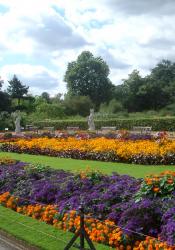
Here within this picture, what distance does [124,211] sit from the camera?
20.2 feet

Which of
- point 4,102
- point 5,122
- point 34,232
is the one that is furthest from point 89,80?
point 34,232

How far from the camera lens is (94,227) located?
6195 millimetres

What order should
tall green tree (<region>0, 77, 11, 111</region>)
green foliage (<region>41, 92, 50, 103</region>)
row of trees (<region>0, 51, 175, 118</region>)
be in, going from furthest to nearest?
green foliage (<region>41, 92, 50, 103</region>)
row of trees (<region>0, 51, 175, 118</region>)
tall green tree (<region>0, 77, 11, 111</region>)

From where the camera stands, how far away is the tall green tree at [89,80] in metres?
71.4

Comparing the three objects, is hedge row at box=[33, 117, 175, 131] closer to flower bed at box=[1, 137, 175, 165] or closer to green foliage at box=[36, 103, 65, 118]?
green foliage at box=[36, 103, 65, 118]

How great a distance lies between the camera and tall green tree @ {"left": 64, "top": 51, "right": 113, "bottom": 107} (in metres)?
71.4

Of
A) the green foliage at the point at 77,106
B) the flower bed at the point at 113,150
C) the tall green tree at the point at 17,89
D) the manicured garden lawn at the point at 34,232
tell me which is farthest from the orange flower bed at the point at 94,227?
the tall green tree at the point at 17,89

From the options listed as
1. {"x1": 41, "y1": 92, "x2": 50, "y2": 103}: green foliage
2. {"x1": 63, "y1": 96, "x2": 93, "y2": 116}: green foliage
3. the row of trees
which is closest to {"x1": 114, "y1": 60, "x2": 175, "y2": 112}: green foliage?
the row of trees

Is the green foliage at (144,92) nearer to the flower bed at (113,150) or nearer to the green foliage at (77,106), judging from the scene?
the green foliage at (77,106)

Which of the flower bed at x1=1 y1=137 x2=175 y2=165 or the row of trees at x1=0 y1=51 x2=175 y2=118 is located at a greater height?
the row of trees at x1=0 y1=51 x2=175 y2=118

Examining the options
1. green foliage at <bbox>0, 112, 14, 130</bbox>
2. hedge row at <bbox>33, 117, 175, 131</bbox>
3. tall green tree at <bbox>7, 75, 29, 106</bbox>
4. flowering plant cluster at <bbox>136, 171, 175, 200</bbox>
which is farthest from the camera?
tall green tree at <bbox>7, 75, 29, 106</bbox>

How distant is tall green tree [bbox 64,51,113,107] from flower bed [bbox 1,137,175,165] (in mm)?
52259

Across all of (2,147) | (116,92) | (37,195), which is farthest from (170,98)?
(37,195)

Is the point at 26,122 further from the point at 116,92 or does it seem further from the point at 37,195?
the point at 37,195
